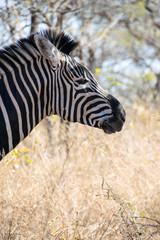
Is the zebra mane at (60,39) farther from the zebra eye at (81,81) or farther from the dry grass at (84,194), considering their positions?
the dry grass at (84,194)

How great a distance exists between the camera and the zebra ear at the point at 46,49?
2.97m

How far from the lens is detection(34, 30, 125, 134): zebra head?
10.4 ft

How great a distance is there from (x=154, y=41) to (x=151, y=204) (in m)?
10.7

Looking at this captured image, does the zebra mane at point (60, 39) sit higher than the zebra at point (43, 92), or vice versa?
the zebra mane at point (60, 39)

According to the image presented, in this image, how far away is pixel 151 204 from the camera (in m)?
3.96

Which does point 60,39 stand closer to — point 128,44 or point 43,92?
point 43,92

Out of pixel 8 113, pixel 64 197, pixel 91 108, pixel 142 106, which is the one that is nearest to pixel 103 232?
pixel 64 197

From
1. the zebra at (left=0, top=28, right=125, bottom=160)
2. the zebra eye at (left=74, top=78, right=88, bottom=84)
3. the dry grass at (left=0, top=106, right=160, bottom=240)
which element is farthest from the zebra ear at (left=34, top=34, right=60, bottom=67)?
the dry grass at (left=0, top=106, right=160, bottom=240)

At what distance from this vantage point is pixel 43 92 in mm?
3162

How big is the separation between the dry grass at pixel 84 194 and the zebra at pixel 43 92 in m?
0.82

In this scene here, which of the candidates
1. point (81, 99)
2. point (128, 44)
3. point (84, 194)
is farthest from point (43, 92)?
point (128, 44)

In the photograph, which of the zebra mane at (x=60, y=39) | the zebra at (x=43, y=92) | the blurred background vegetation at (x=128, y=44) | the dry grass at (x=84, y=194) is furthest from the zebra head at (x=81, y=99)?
the blurred background vegetation at (x=128, y=44)

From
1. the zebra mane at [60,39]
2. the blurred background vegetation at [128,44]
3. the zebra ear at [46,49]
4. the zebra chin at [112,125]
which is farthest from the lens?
the blurred background vegetation at [128,44]

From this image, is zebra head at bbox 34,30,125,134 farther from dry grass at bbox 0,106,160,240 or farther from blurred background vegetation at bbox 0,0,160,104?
blurred background vegetation at bbox 0,0,160,104
